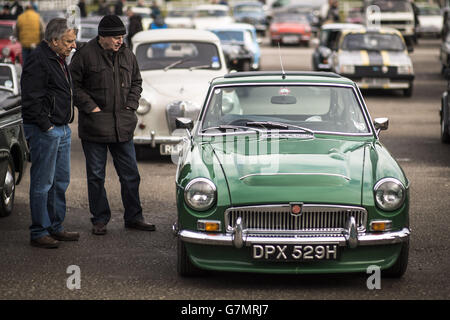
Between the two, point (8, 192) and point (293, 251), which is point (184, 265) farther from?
point (8, 192)

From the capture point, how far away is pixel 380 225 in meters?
6.10

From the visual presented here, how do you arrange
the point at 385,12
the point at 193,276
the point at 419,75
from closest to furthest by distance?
1. the point at 193,276
2. the point at 419,75
3. the point at 385,12

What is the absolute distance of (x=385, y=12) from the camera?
3975cm

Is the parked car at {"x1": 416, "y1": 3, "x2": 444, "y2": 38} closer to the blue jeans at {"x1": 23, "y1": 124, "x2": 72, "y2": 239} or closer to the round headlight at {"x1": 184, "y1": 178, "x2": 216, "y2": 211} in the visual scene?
the blue jeans at {"x1": 23, "y1": 124, "x2": 72, "y2": 239}

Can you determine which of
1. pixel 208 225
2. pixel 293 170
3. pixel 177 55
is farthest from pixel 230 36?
pixel 208 225

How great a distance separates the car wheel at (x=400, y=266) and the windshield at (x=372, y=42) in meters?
14.6

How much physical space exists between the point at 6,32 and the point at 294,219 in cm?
1816

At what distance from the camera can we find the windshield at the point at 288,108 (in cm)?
741

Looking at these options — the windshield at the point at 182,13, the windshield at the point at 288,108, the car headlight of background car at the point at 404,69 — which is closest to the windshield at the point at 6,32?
the car headlight of background car at the point at 404,69

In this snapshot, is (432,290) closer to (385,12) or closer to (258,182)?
(258,182)

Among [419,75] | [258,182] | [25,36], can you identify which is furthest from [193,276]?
[419,75]

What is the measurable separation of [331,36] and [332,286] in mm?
17534

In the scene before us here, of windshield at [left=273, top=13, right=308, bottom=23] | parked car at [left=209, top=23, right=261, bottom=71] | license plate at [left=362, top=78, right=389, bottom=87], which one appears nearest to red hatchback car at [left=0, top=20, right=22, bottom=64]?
parked car at [left=209, top=23, right=261, bottom=71]

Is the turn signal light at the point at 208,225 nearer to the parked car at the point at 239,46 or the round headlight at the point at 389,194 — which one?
the round headlight at the point at 389,194
